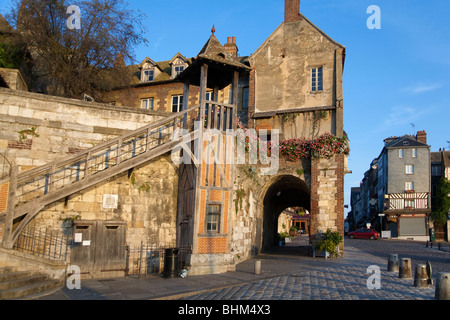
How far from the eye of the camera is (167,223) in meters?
13.5

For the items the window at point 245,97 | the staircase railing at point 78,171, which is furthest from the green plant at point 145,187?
the window at point 245,97

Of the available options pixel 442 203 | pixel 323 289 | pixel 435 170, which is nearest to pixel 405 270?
pixel 323 289

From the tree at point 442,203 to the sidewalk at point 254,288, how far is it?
41.0m

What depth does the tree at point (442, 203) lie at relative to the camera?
47438 mm

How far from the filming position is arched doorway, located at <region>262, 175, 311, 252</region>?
21.9 meters

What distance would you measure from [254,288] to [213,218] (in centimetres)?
380

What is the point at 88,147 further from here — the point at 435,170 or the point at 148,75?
the point at 435,170

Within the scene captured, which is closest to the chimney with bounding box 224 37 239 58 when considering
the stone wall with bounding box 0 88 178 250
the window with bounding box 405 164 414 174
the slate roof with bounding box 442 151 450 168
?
the stone wall with bounding box 0 88 178 250

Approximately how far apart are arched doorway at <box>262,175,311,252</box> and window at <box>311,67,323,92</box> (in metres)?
5.91

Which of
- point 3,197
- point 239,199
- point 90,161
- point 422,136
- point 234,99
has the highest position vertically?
point 422,136

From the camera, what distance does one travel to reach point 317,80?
2312cm

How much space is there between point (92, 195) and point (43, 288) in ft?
12.6
